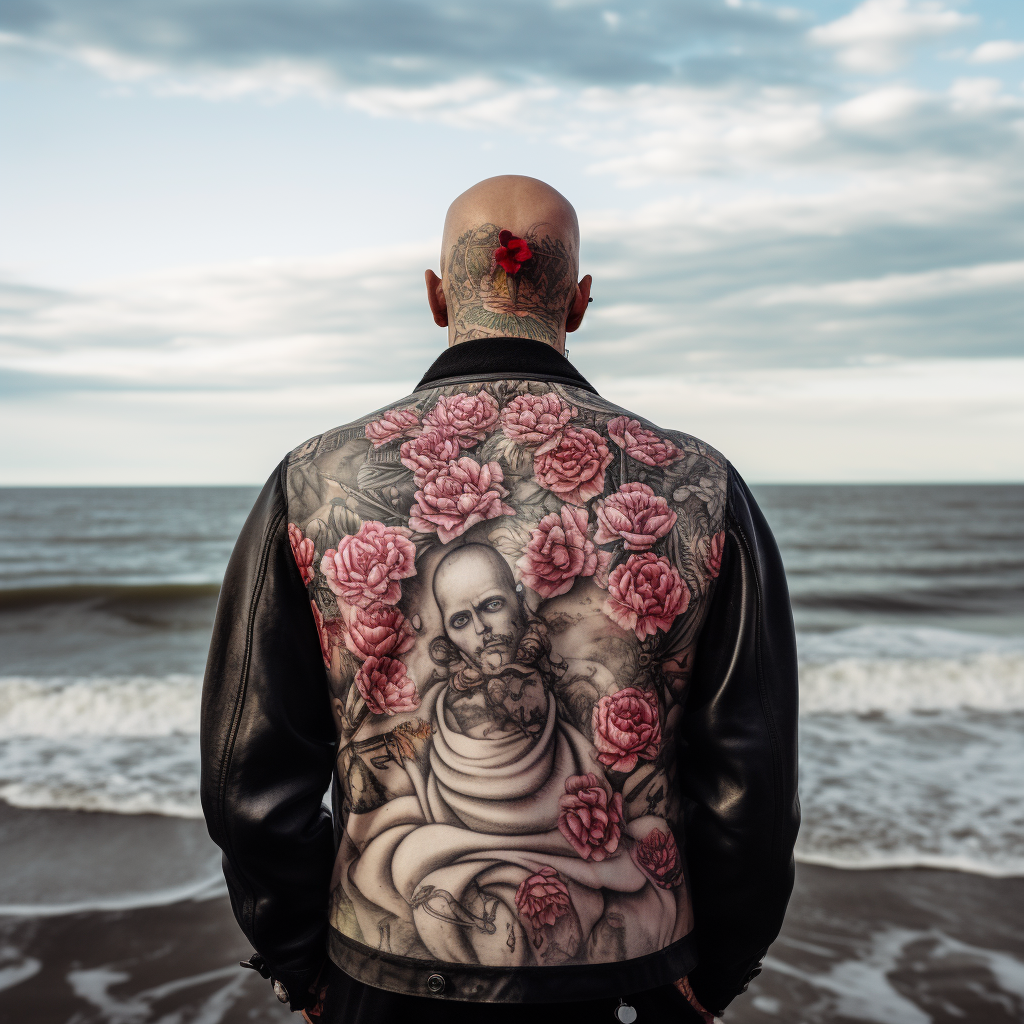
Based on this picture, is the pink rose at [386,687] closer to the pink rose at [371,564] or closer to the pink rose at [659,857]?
the pink rose at [371,564]

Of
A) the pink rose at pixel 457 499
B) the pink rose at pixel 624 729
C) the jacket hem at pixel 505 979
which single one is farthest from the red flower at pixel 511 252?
the jacket hem at pixel 505 979

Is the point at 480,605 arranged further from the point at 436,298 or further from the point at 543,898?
the point at 436,298

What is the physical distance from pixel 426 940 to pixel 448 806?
0.22 meters

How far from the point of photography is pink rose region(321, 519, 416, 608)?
61.1 inches

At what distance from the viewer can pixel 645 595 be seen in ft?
5.17

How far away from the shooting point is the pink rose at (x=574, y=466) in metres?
1.62

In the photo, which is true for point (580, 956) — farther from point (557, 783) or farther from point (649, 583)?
point (649, 583)

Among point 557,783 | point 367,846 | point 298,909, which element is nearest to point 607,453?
point 557,783

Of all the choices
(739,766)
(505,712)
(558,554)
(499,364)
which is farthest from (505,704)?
(499,364)

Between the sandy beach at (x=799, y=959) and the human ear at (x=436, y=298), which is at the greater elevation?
the human ear at (x=436, y=298)

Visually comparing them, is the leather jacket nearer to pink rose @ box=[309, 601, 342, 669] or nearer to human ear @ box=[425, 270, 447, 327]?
pink rose @ box=[309, 601, 342, 669]

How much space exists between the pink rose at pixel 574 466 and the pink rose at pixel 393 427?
0.83ft

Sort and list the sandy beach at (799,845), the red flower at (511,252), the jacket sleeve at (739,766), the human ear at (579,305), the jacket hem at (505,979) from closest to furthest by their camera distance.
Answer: the jacket hem at (505,979) → the jacket sleeve at (739,766) → the red flower at (511,252) → the human ear at (579,305) → the sandy beach at (799,845)

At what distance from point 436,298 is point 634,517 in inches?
28.8
